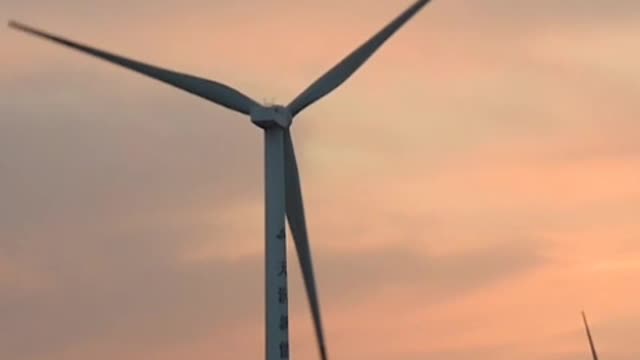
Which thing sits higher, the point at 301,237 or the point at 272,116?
the point at 272,116

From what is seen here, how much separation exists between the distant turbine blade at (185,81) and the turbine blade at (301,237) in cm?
338

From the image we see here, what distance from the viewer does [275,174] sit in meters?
100

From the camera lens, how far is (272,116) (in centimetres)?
10081

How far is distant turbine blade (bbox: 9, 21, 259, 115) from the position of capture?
9356 centimetres

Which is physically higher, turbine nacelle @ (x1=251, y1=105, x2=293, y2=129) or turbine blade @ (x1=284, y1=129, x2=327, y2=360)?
turbine nacelle @ (x1=251, y1=105, x2=293, y2=129)

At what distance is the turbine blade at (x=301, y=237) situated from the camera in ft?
334

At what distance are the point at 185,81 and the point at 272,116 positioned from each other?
5453 mm

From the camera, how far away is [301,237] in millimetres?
101562

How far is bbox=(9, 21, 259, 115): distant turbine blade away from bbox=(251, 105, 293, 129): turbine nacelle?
1.60 feet

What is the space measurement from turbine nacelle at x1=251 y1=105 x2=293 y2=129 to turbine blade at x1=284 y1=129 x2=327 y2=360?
1.02m

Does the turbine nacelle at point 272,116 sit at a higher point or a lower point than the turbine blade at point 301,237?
higher

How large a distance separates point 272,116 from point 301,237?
708 cm

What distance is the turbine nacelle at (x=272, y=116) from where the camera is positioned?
101m

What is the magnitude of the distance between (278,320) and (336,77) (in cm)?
1401
